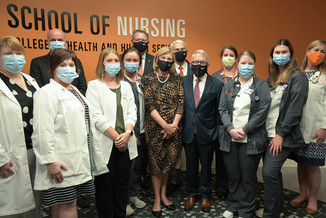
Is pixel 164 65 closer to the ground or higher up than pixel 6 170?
higher up

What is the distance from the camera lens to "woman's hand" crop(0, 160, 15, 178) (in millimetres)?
1734

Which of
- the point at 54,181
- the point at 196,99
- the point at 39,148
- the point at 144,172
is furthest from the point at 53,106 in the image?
the point at 144,172

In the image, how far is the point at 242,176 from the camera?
8.48 feet

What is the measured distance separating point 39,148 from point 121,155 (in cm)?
79

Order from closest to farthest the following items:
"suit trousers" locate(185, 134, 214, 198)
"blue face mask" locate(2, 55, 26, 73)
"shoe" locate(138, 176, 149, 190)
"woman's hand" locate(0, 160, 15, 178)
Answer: "woman's hand" locate(0, 160, 15, 178) → "blue face mask" locate(2, 55, 26, 73) → "suit trousers" locate(185, 134, 214, 198) → "shoe" locate(138, 176, 149, 190)

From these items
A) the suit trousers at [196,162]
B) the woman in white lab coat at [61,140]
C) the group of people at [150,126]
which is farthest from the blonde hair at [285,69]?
the woman in white lab coat at [61,140]

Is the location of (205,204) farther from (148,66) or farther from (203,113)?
(148,66)

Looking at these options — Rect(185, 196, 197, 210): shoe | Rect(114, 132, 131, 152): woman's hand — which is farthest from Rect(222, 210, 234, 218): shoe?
Rect(114, 132, 131, 152): woman's hand

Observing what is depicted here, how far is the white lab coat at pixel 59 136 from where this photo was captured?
5.75 ft

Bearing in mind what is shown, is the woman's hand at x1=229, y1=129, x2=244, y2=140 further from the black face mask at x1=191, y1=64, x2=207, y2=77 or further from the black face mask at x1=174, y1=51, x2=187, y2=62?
the black face mask at x1=174, y1=51, x2=187, y2=62

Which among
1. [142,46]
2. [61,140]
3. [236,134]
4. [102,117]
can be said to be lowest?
[236,134]

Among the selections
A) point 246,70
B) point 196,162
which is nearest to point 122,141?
point 196,162

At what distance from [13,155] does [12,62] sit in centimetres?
69

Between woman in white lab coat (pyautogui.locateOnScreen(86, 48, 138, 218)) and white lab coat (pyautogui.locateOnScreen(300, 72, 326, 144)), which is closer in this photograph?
woman in white lab coat (pyautogui.locateOnScreen(86, 48, 138, 218))
